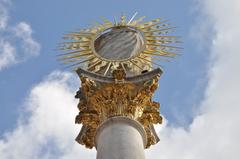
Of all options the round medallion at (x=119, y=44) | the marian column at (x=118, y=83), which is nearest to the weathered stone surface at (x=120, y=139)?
the marian column at (x=118, y=83)

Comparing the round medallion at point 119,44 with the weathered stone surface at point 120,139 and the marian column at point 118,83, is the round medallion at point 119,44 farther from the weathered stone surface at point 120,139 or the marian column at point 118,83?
the weathered stone surface at point 120,139

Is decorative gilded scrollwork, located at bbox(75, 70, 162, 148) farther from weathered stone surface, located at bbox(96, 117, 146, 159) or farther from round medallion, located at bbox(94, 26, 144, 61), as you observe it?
round medallion, located at bbox(94, 26, 144, 61)

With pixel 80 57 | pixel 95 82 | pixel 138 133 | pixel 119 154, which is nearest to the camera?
pixel 119 154

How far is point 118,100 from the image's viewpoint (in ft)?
57.9

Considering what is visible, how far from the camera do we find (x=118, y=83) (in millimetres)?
17875

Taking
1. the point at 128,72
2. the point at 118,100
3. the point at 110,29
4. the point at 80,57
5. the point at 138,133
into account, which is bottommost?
the point at 138,133

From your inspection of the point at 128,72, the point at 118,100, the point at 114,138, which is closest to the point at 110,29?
the point at 128,72

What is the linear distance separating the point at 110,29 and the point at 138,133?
6206 millimetres

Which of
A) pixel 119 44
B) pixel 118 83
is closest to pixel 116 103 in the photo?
pixel 118 83

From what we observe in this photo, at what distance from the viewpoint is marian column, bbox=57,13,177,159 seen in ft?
54.0

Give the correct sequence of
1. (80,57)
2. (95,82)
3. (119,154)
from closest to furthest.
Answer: (119,154), (95,82), (80,57)

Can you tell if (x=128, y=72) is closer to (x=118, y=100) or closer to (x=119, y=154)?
(x=118, y=100)

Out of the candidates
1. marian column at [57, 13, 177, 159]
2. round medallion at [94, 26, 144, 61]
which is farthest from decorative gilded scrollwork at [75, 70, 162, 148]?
round medallion at [94, 26, 144, 61]

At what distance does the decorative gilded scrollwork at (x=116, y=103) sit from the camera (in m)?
17.5
